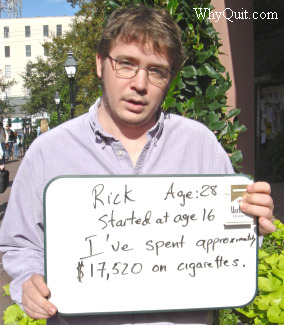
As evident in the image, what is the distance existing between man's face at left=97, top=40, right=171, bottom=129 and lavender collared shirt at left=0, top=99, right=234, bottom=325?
0.28 feet

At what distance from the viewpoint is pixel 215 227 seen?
4.76ft

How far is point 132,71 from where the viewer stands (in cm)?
149

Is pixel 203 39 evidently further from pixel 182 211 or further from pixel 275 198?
pixel 275 198

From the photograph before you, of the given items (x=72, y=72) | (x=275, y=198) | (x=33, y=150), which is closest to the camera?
(x=33, y=150)

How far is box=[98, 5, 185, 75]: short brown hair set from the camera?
4.84 ft

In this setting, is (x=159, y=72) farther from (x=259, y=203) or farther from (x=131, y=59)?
(x=259, y=203)

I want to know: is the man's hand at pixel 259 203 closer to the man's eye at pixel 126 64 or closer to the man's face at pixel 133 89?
the man's face at pixel 133 89

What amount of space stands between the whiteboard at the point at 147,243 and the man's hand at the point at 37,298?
3cm

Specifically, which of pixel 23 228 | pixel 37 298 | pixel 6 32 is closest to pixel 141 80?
pixel 23 228

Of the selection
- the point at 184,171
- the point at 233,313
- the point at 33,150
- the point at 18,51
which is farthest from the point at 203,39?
the point at 18,51

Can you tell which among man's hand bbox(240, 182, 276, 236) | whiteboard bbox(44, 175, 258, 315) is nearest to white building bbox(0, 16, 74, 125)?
whiteboard bbox(44, 175, 258, 315)

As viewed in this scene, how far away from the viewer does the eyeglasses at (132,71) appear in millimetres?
1482

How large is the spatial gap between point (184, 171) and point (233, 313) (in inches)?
70.8

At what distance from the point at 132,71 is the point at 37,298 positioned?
0.84m
